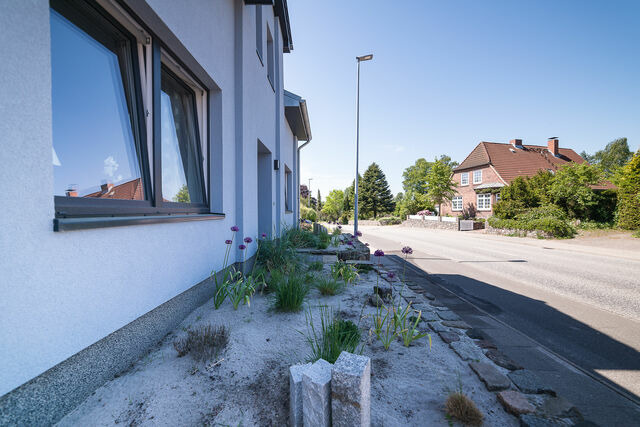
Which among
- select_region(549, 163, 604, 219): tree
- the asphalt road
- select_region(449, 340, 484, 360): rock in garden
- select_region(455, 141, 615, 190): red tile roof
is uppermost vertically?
select_region(455, 141, 615, 190): red tile roof

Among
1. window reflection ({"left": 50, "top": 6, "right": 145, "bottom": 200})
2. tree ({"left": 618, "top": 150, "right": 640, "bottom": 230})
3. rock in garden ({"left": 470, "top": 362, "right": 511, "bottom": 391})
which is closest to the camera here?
window reflection ({"left": 50, "top": 6, "right": 145, "bottom": 200})

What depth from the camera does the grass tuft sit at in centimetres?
148

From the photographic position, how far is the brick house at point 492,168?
23.7 m

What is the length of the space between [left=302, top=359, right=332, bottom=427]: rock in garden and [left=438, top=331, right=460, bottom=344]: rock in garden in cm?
167

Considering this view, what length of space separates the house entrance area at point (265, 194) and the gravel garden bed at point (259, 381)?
3.51 meters

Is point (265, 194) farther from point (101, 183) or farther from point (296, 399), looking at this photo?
point (296, 399)

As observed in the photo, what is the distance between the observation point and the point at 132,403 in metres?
1.57

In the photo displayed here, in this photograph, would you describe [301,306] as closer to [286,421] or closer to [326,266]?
[286,421]

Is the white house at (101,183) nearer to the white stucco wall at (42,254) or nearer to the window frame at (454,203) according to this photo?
the white stucco wall at (42,254)

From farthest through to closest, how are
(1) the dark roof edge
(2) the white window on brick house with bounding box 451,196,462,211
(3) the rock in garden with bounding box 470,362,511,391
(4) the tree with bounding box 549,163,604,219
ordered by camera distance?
(2) the white window on brick house with bounding box 451,196,462,211 → (4) the tree with bounding box 549,163,604,219 → (1) the dark roof edge → (3) the rock in garden with bounding box 470,362,511,391

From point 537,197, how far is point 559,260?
12.4m

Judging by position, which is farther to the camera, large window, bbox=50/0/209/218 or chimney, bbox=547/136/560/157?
chimney, bbox=547/136/560/157

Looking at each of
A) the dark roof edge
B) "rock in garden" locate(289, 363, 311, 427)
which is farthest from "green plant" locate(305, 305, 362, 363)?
the dark roof edge

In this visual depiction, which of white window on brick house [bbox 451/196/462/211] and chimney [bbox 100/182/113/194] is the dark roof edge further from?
white window on brick house [bbox 451/196/462/211]
